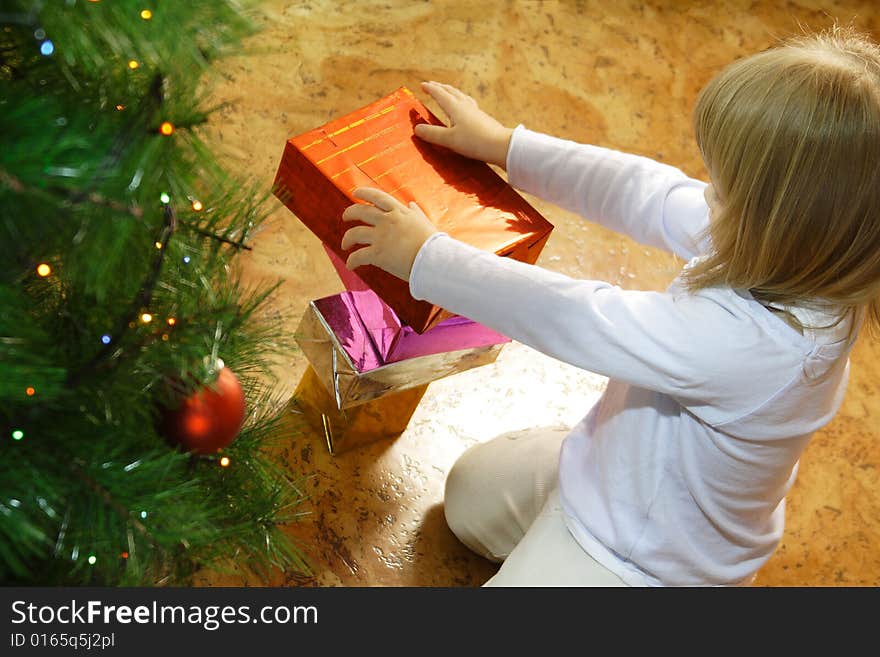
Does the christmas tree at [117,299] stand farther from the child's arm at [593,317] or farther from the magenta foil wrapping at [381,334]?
the magenta foil wrapping at [381,334]

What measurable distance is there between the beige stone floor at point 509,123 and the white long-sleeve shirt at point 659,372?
13.2 inches

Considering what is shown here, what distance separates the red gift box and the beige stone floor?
19 centimetres

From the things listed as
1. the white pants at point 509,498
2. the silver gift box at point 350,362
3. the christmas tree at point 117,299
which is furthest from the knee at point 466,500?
the christmas tree at point 117,299

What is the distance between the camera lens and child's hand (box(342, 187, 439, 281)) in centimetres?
91

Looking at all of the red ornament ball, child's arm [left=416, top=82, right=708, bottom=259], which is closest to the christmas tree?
the red ornament ball

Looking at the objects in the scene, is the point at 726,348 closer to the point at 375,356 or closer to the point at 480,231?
the point at 480,231

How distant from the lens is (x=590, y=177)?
1.09 meters

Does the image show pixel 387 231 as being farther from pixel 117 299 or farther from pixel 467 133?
pixel 117 299

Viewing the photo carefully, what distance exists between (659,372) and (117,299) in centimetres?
46

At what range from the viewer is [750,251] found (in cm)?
84

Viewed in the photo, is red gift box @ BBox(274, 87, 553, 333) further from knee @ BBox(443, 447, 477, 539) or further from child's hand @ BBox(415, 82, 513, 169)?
knee @ BBox(443, 447, 477, 539)

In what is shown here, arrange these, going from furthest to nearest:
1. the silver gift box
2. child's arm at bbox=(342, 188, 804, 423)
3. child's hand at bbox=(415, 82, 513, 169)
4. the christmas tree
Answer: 1. the silver gift box
2. child's hand at bbox=(415, 82, 513, 169)
3. child's arm at bbox=(342, 188, 804, 423)
4. the christmas tree

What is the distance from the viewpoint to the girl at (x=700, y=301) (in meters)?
0.80

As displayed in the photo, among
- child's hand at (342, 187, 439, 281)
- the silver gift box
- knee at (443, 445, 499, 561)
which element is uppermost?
child's hand at (342, 187, 439, 281)
